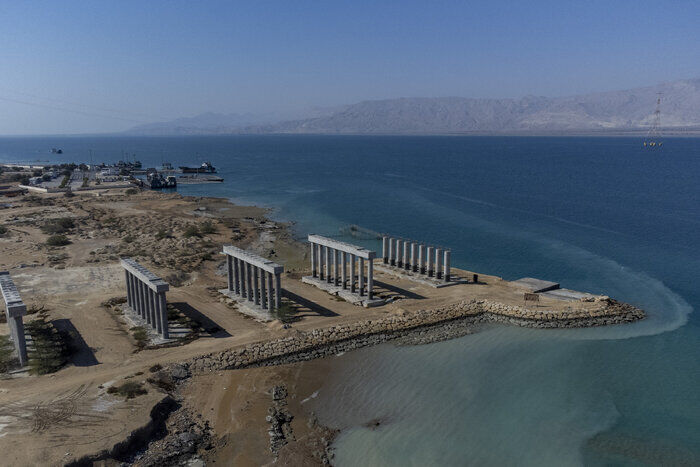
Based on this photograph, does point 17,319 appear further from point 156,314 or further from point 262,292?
point 262,292

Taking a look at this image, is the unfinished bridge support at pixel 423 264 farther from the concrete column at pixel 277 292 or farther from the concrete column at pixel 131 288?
the concrete column at pixel 131 288

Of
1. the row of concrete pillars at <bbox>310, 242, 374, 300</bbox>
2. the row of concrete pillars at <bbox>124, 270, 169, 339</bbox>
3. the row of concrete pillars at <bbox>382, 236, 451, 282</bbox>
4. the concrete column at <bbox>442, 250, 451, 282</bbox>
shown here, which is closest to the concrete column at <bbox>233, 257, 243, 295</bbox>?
the row of concrete pillars at <bbox>310, 242, 374, 300</bbox>

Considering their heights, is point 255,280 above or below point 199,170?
below

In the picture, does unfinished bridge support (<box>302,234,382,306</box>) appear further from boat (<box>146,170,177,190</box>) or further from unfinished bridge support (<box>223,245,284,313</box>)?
boat (<box>146,170,177,190</box>)

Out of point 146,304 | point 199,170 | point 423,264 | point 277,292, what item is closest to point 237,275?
point 277,292

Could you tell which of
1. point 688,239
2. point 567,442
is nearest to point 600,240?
point 688,239
